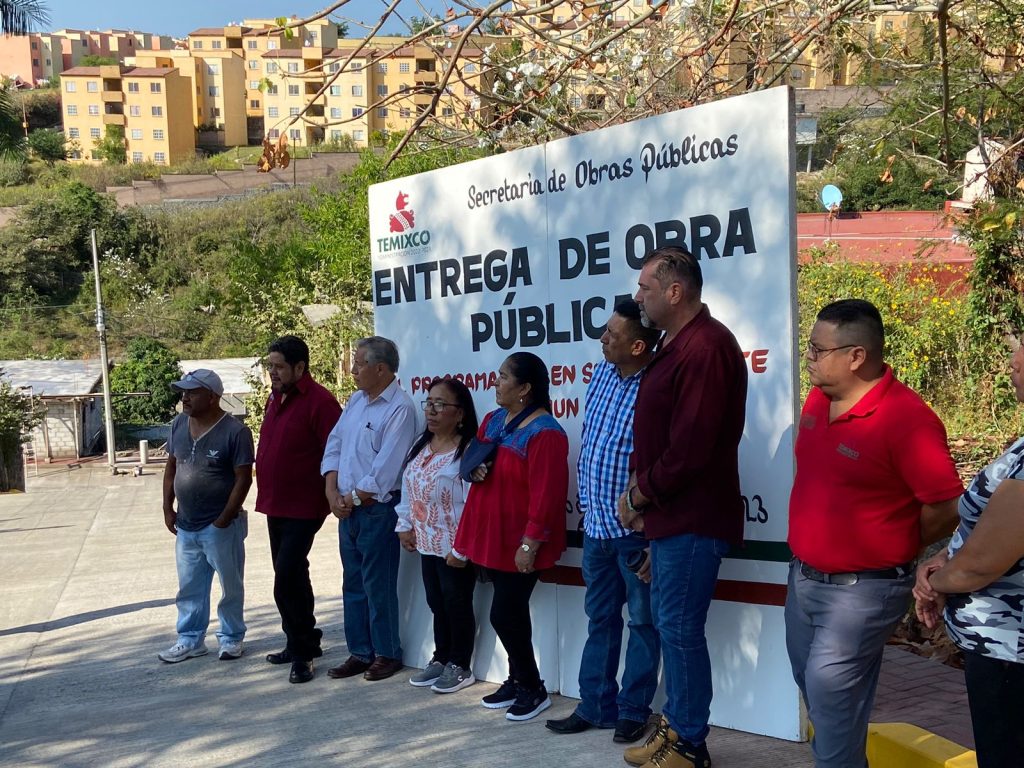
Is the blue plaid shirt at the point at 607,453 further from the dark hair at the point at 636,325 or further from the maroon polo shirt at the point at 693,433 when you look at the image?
the maroon polo shirt at the point at 693,433

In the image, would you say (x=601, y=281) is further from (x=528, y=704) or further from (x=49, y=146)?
(x=49, y=146)

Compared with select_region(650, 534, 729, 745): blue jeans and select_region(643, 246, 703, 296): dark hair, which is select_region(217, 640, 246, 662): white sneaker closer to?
select_region(650, 534, 729, 745): blue jeans

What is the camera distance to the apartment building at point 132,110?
10425cm

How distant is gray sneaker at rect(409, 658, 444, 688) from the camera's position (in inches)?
229

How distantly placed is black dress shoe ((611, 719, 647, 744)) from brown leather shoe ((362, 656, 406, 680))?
1730 millimetres

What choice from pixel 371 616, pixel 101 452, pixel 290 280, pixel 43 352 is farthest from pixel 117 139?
pixel 371 616

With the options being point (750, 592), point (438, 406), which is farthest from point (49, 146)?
point (750, 592)

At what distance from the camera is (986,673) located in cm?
287

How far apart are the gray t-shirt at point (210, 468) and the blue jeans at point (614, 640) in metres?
2.65

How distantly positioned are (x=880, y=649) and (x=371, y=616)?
128 inches

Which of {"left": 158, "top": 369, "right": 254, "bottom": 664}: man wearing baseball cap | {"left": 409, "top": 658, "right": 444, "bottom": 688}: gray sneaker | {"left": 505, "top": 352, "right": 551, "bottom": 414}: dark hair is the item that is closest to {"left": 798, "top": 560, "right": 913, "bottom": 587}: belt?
{"left": 505, "top": 352, "right": 551, "bottom": 414}: dark hair

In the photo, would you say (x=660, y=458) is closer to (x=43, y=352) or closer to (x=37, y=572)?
(x=37, y=572)

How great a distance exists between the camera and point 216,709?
18.3 feet

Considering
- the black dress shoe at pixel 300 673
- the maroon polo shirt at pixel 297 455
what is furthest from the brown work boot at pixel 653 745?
the maroon polo shirt at pixel 297 455
